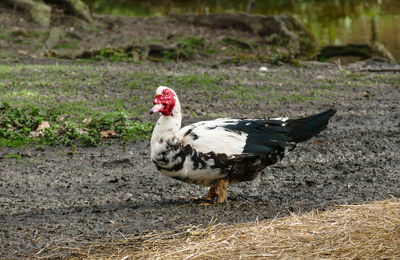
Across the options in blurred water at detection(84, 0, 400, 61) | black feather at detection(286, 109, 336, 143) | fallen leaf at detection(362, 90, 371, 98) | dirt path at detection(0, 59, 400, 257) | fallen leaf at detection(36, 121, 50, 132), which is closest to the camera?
dirt path at detection(0, 59, 400, 257)

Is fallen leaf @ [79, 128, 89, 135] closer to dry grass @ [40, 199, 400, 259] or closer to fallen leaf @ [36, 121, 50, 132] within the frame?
fallen leaf @ [36, 121, 50, 132]

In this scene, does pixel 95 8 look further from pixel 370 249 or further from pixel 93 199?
pixel 370 249

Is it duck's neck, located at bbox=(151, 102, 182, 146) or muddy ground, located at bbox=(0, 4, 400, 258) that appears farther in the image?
duck's neck, located at bbox=(151, 102, 182, 146)

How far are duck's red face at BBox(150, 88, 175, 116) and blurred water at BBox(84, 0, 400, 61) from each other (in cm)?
1020

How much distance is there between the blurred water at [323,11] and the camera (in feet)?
51.4

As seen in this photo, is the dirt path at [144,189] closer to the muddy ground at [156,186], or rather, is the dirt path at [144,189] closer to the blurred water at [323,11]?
the muddy ground at [156,186]

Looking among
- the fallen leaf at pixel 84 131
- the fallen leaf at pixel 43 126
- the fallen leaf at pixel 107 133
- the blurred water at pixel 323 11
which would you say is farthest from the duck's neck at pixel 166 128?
the blurred water at pixel 323 11

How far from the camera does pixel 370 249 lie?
12.6 feet

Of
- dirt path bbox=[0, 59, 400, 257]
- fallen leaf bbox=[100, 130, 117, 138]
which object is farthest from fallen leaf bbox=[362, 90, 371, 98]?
fallen leaf bbox=[100, 130, 117, 138]

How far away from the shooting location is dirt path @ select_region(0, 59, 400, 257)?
4598 millimetres

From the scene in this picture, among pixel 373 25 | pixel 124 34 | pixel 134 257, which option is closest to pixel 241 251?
pixel 134 257

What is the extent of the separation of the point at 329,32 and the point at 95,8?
7.28 meters

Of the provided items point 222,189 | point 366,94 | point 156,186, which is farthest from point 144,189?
point 366,94

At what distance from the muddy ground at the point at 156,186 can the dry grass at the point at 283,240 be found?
0.21m
